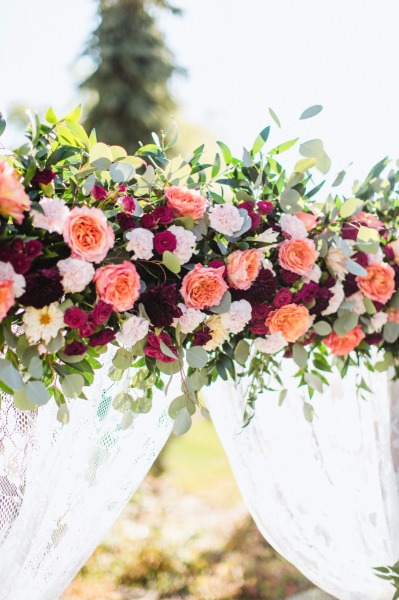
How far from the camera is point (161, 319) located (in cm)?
112

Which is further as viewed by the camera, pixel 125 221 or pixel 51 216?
pixel 125 221

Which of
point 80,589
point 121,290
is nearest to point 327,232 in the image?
point 121,290

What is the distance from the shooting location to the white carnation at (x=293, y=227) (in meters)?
1.28

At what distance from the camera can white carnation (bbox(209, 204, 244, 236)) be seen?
1.18 metres

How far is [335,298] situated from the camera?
1365 millimetres

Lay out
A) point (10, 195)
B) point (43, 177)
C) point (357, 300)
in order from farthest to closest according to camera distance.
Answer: point (357, 300) → point (43, 177) → point (10, 195)

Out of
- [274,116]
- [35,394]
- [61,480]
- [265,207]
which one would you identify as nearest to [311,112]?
[274,116]

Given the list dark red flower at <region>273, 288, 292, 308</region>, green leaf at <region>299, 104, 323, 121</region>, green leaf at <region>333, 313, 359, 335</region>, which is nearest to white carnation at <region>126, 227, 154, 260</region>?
dark red flower at <region>273, 288, 292, 308</region>

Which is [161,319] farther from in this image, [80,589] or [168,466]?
[168,466]

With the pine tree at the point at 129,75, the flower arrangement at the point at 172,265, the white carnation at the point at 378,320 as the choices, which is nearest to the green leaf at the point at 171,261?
the flower arrangement at the point at 172,265

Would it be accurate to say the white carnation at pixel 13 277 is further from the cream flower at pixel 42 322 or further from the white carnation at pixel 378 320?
the white carnation at pixel 378 320

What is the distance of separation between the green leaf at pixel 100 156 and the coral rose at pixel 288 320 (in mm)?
471

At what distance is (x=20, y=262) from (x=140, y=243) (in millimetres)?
223

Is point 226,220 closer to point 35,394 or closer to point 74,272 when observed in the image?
point 74,272
